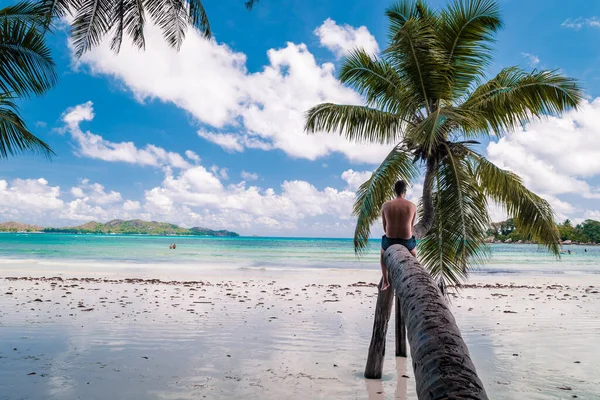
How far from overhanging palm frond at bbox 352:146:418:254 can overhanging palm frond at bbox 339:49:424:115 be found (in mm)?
909

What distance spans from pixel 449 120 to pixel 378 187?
73.9 inches

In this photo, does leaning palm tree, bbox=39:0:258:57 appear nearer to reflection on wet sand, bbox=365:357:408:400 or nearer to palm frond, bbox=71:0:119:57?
palm frond, bbox=71:0:119:57

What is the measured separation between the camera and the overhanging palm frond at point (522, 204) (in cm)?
788

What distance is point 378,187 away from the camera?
8.30 m

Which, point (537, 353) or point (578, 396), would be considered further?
point (537, 353)

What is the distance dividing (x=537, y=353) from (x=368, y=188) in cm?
448

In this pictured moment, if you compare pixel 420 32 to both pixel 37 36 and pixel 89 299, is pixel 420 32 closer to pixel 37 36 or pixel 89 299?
pixel 37 36

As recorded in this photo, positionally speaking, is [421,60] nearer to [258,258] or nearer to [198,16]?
[198,16]

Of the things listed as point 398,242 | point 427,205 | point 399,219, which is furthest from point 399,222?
point 427,205

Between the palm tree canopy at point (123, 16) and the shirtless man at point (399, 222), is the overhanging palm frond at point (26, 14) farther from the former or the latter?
the shirtless man at point (399, 222)

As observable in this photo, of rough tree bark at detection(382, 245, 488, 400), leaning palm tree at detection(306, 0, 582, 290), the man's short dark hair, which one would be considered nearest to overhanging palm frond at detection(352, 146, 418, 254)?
leaning palm tree at detection(306, 0, 582, 290)

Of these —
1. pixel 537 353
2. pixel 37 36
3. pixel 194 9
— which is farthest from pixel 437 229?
pixel 37 36

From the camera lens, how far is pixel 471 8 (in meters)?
8.21

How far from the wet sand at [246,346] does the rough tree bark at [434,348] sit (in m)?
4.27
